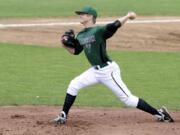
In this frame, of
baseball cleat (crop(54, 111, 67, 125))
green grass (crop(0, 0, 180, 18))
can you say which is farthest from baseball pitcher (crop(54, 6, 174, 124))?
green grass (crop(0, 0, 180, 18))

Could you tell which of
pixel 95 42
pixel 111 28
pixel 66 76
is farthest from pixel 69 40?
pixel 66 76

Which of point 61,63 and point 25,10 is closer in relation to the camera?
point 61,63

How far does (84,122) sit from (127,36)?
12492 millimetres

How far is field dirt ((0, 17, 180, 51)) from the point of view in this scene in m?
19.7

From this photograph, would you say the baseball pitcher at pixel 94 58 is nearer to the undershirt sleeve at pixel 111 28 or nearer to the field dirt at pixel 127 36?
the undershirt sleeve at pixel 111 28

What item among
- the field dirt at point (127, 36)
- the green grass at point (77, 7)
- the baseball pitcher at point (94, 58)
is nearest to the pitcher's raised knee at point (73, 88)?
the baseball pitcher at point (94, 58)

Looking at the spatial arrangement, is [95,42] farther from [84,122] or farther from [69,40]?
[84,122]

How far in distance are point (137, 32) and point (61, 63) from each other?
7.22m

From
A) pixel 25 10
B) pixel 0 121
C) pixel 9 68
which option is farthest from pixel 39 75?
pixel 25 10

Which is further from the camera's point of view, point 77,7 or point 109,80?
point 77,7

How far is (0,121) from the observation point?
961 centimetres

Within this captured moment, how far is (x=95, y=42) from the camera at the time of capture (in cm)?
902

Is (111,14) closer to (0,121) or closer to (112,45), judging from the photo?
(112,45)

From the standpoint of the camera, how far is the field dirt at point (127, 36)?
19688 millimetres
